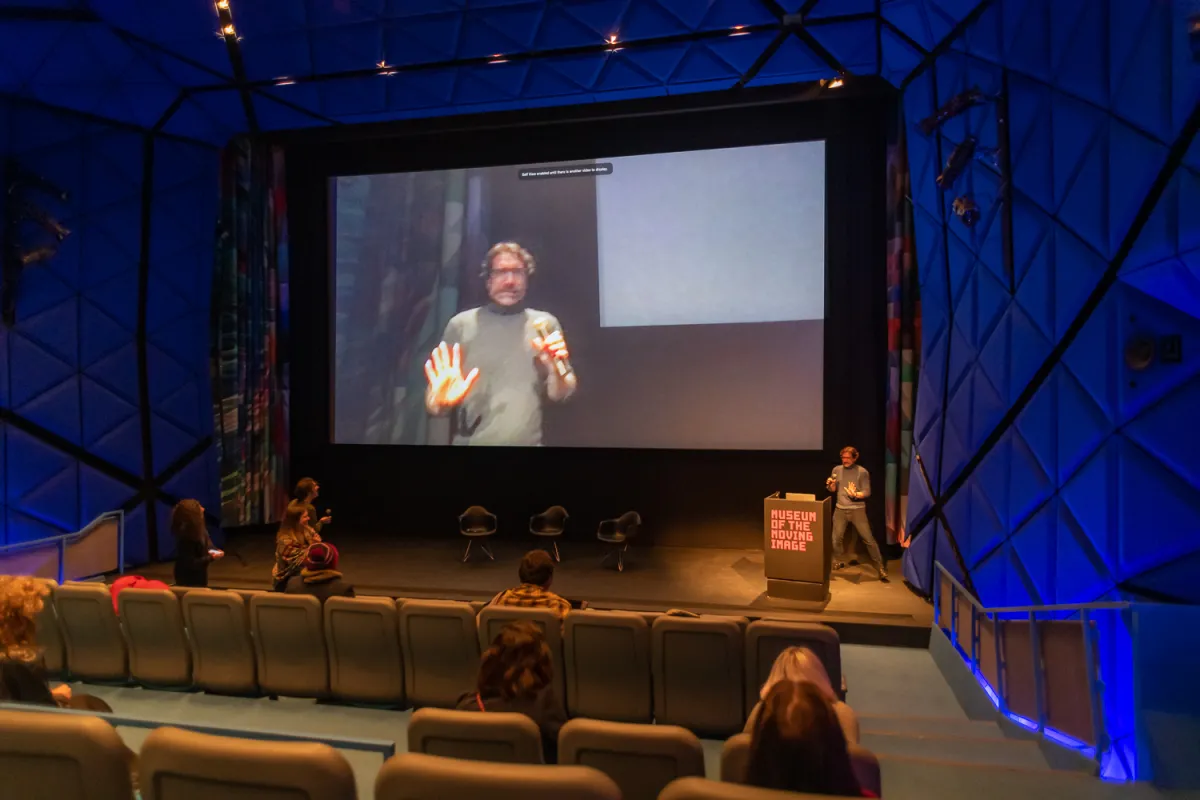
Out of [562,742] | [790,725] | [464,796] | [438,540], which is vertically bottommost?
[438,540]

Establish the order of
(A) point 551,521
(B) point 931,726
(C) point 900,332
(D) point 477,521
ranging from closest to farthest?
(B) point 931,726 < (C) point 900,332 < (A) point 551,521 < (D) point 477,521

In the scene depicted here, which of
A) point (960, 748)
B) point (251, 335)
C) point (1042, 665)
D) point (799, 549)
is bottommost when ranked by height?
point (960, 748)

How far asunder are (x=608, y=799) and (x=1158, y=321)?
3739mm

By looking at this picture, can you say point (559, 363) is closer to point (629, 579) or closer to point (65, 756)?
point (629, 579)


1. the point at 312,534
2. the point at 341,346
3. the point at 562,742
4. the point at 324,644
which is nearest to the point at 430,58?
the point at 341,346

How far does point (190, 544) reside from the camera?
4844 mm

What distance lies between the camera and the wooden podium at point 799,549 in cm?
601

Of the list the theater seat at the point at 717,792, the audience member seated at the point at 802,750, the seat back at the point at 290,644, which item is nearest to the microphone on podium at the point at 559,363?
the seat back at the point at 290,644

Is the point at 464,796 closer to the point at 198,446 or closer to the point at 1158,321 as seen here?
the point at 1158,321

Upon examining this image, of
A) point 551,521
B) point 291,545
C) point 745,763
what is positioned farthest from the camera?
point 551,521

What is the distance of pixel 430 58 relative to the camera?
7.51 meters

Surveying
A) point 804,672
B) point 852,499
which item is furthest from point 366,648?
point 852,499

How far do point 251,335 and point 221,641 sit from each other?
6.12 m

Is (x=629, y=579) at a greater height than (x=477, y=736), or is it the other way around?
(x=477, y=736)
